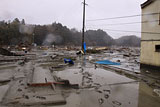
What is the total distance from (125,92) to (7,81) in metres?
5.11

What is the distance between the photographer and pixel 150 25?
8586 millimetres

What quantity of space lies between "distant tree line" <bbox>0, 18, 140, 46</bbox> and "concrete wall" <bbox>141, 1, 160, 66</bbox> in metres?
53.6

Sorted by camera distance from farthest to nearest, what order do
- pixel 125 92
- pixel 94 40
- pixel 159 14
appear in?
1. pixel 94 40
2. pixel 159 14
3. pixel 125 92

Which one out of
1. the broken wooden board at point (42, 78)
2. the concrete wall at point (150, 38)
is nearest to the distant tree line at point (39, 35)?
the broken wooden board at point (42, 78)

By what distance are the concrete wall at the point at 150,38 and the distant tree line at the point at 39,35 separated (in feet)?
176

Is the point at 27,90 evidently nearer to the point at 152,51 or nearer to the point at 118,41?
the point at 152,51

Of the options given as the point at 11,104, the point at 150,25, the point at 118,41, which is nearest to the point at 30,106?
the point at 11,104

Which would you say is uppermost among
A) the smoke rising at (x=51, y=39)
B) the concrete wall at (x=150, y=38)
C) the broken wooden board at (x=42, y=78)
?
the smoke rising at (x=51, y=39)

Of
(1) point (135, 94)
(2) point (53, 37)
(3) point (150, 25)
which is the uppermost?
(2) point (53, 37)

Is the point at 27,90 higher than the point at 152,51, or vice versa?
the point at 152,51

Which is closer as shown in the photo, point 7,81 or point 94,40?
point 7,81

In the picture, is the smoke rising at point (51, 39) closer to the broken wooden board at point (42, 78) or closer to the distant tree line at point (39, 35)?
the distant tree line at point (39, 35)

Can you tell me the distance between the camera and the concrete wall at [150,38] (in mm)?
7941

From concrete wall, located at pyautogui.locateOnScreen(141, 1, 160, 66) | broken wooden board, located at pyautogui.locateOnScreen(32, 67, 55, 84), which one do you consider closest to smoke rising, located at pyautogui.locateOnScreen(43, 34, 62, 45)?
concrete wall, located at pyautogui.locateOnScreen(141, 1, 160, 66)
